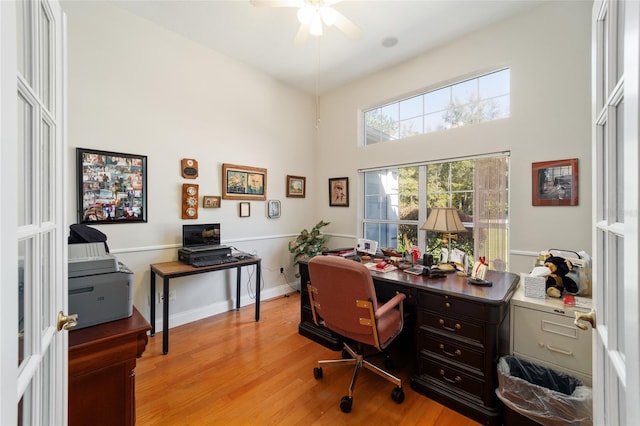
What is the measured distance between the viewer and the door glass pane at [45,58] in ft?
2.54

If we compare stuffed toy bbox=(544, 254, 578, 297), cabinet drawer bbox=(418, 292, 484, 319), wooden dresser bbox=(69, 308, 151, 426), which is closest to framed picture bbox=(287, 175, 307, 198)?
cabinet drawer bbox=(418, 292, 484, 319)

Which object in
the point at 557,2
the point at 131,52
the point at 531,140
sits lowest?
the point at 531,140

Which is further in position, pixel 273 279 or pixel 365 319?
pixel 273 279

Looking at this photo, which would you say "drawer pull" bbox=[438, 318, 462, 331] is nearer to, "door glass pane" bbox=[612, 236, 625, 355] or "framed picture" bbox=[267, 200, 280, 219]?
"door glass pane" bbox=[612, 236, 625, 355]

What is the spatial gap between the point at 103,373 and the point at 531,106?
3753 millimetres

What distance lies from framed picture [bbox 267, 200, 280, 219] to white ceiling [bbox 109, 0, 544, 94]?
1885mm

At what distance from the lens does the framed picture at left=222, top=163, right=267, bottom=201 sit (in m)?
3.38

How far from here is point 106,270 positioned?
4.42 ft

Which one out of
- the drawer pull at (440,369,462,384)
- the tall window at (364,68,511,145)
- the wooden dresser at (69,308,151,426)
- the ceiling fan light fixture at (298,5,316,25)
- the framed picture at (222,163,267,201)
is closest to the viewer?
the wooden dresser at (69,308,151,426)

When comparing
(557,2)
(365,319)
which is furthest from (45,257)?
(557,2)

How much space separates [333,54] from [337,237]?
2.58 meters

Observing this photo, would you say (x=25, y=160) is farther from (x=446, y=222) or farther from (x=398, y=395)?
(x=446, y=222)

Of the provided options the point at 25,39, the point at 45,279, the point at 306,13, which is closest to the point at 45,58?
the point at 25,39

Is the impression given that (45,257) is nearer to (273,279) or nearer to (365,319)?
(365,319)
